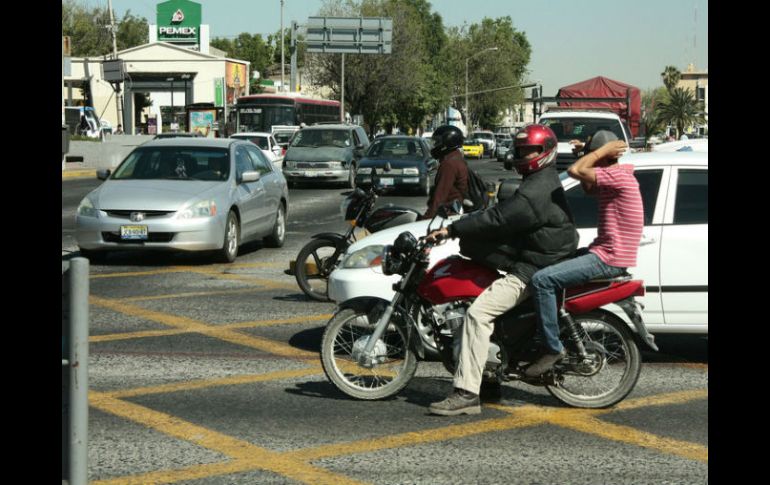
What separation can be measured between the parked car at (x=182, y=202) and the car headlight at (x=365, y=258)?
5640mm

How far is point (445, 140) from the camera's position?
1038 centimetres

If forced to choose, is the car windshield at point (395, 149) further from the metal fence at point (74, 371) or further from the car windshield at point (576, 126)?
the metal fence at point (74, 371)

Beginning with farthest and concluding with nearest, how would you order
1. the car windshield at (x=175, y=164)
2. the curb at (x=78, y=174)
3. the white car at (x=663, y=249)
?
→ the curb at (x=78, y=174)
the car windshield at (x=175, y=164)
the white car at (x=663, y=249)

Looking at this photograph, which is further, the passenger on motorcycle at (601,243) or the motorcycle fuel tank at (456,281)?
the motorcycle fuel tank at (456,281)

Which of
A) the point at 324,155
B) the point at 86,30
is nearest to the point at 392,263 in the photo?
the point at 324,155

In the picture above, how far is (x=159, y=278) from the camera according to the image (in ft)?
44.8

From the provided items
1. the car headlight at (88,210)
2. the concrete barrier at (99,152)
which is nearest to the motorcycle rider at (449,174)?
the car headlight at (88,210)

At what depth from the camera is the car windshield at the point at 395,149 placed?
101 feet

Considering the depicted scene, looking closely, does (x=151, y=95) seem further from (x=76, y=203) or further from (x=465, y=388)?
(x=465, y=388)

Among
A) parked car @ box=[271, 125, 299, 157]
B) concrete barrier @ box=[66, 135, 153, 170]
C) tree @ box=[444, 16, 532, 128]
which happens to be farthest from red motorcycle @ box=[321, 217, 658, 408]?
tree @ box=[444, 16, 532, 128]

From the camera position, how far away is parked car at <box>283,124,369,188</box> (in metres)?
33.3
